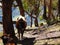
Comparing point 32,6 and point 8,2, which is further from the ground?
point 8,2

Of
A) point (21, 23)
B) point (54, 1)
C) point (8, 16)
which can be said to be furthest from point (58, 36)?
point (54, 1)

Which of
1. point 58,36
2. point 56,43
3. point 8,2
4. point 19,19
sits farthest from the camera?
point 19,19

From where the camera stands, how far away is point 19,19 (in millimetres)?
13773

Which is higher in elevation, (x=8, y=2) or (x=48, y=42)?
(x=8, y=2)

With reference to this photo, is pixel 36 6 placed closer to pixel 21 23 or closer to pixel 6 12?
pixel 21 23

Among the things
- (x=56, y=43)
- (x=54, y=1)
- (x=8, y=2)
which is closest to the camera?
(x=8, y=2)

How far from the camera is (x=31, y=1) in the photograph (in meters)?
28.8

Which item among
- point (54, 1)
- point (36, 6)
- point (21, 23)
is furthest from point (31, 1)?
point (21, 23)

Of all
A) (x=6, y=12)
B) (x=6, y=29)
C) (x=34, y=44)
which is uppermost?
(x=6, y=12)

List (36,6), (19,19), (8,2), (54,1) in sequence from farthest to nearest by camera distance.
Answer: (54,1) < (36,6) < (19,19) < (8,2)

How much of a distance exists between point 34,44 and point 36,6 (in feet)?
55.2

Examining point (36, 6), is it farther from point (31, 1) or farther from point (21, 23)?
point (21, 23)

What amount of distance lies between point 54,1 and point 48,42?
21.7 metres

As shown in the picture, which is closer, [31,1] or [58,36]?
[58,36]
